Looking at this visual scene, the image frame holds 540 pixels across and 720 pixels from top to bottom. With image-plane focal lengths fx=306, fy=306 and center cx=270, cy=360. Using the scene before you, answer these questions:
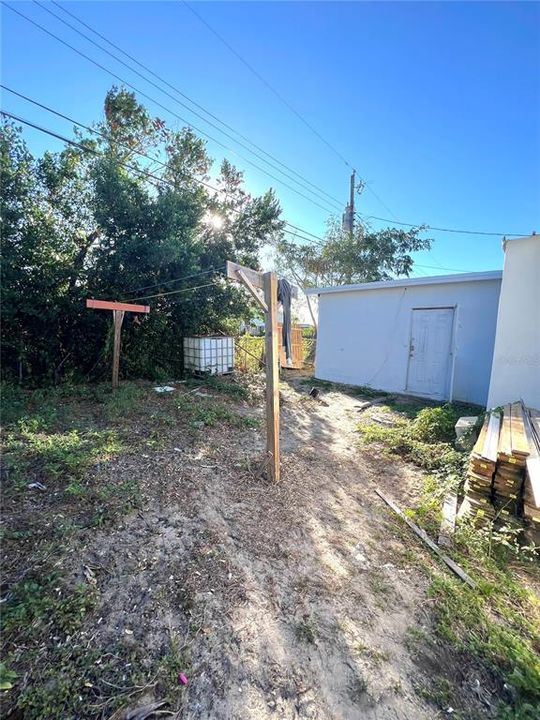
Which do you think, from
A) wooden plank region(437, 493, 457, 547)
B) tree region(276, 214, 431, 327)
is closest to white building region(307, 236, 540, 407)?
wooden plank region(437, 493, 457, 547)

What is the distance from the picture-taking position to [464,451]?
367 centimetres

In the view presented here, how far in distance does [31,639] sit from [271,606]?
3.68 feet

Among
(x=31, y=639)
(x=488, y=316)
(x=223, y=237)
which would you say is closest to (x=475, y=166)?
(x=488, y=316)

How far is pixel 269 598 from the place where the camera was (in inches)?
68.5

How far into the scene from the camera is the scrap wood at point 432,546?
1.95 metres

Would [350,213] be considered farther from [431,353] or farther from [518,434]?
[518,434]

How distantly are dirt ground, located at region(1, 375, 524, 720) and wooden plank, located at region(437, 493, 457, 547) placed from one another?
22 centimetres

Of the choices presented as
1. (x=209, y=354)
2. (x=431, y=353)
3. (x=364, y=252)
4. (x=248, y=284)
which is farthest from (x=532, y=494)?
(x=364, y=252)

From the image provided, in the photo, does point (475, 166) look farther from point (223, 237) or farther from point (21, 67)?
point (21, 67)

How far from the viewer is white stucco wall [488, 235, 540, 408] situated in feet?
14.1

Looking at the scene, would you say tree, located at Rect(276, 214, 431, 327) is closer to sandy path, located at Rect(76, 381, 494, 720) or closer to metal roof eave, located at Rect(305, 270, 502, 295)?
metal roof eave, located at Rect(305, 270, 502, 295)

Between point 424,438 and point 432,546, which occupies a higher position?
point 424,438

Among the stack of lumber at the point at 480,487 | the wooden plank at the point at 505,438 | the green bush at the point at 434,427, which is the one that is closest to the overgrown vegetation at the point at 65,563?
the stack of lumber at the point at 480,487

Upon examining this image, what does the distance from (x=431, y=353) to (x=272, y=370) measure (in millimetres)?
4986
